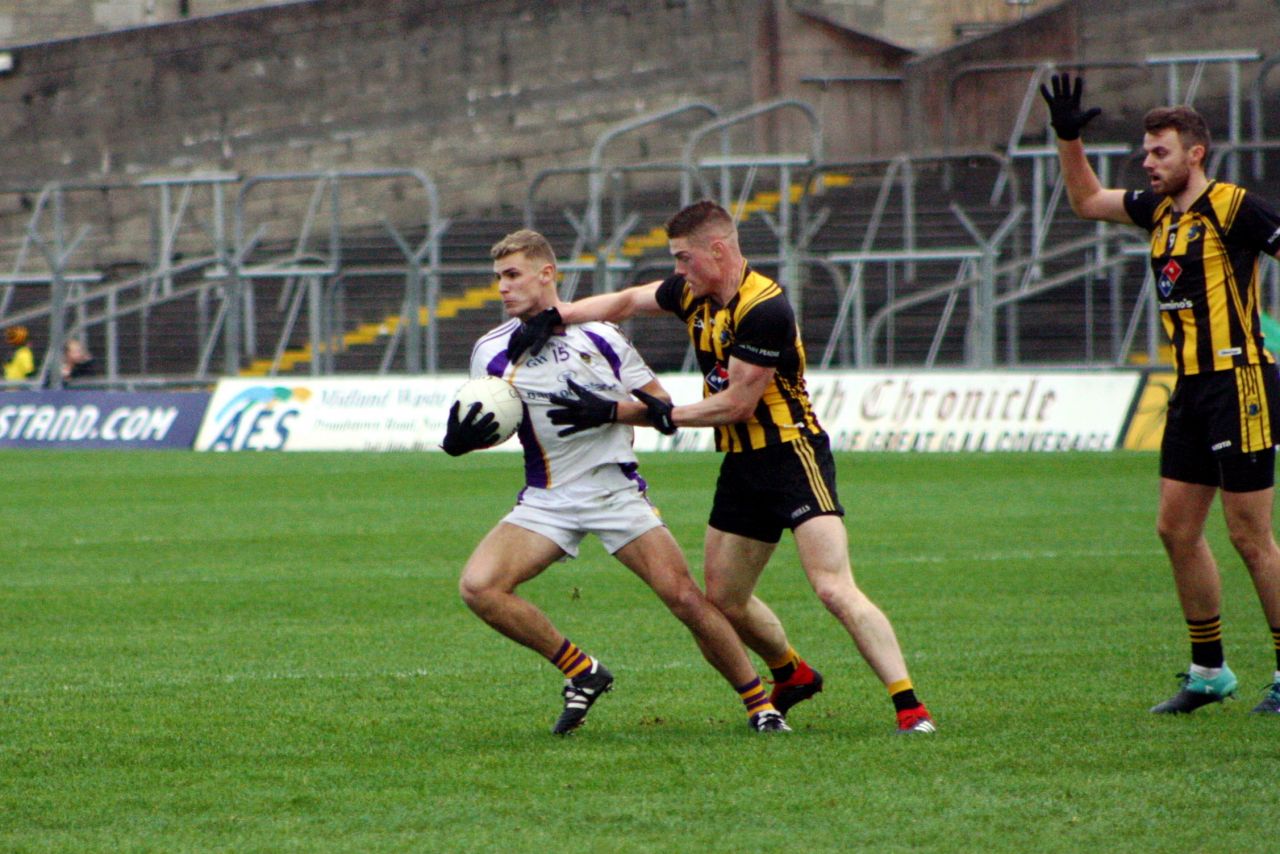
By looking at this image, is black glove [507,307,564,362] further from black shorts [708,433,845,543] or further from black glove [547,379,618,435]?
black shorts [708,433,845,543]

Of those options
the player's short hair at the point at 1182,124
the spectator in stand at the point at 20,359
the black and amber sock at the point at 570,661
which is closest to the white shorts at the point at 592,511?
the black and amber sock at the point at 570,661

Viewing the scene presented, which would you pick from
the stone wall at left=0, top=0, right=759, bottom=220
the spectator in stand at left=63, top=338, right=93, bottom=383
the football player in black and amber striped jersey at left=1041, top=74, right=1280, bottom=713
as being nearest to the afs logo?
the spectator in stand at left=63, top=338, right=93, bottom=383

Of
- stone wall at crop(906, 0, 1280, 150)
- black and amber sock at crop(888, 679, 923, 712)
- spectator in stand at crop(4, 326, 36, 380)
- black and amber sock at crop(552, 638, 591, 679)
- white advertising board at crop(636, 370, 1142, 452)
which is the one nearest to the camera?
black and amber sock at crop(888, 679, 923, 712)

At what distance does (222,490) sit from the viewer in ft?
60.5

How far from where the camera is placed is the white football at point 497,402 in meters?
7.30

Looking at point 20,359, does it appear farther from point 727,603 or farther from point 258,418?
point 727,603

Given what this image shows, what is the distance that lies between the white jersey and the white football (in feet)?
0.25

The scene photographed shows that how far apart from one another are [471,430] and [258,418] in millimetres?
17731

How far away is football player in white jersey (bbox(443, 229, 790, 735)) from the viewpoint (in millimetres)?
7297

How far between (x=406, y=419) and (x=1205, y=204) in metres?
17.1

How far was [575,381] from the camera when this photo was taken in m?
7.45

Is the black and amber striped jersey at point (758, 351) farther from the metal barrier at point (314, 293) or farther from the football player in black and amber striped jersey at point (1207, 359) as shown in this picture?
the metal barrier at point (314, 293)

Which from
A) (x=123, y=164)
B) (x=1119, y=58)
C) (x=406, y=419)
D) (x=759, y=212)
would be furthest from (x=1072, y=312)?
(x=123, y=164)

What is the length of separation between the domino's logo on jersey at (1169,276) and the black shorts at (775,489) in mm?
1409
